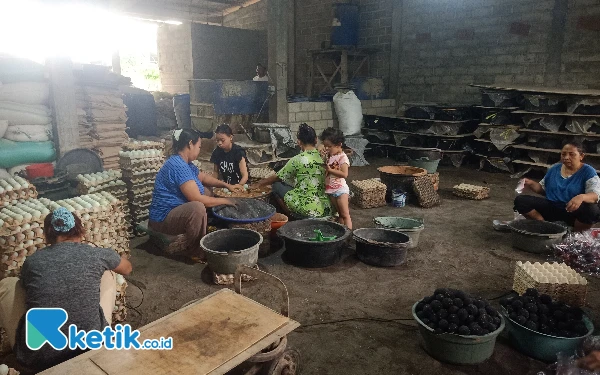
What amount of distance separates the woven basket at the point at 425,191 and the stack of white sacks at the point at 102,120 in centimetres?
523

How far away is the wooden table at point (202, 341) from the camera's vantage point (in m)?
2.19

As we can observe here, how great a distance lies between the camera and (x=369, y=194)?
6961 millimetres

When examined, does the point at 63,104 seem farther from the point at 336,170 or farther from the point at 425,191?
the point at 425,191

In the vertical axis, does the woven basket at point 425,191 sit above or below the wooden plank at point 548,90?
below

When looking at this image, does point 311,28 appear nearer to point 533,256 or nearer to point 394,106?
point 394,106

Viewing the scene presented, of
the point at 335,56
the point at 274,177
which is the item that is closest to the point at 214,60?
the point at 335,56

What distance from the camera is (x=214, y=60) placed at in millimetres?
13938

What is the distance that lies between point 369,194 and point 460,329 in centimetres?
407

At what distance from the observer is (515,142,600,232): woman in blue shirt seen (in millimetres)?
4965

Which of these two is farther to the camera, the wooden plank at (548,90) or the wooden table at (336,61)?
the wooden table at (336,61)

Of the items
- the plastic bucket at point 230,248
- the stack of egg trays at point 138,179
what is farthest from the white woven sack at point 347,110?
the plastic bucket at point 230,248

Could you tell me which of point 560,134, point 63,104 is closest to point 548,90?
point 560,134

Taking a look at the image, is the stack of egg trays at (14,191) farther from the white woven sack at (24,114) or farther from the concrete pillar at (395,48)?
the concrete pillar at (395,48)

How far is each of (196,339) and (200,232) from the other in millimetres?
2351
